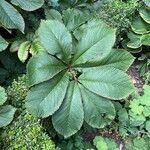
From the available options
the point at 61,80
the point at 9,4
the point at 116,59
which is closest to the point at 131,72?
the point at 116,59

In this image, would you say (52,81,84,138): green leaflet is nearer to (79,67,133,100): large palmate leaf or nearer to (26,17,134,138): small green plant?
(26,17,134,138): small green plant

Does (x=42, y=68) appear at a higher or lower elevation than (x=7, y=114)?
higher

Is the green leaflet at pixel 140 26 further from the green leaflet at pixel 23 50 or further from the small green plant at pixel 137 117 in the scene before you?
the green leaflet at pixel 23 50

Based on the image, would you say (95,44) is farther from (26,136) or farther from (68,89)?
(26,136)

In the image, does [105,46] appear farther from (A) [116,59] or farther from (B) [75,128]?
(B) [75,128]

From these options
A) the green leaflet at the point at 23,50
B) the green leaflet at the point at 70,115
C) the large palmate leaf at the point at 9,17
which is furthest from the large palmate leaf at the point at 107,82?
the large palmate leaf at the point at 9,17

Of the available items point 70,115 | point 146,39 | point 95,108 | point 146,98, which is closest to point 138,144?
point 146,98

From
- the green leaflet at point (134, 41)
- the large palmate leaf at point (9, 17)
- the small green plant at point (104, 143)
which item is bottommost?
the small green plant at point (104, 143)

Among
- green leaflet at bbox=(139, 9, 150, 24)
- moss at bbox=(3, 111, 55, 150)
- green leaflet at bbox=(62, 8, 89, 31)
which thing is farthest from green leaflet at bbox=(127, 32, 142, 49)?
moss at bbox=(3, 111, 55, 150)
